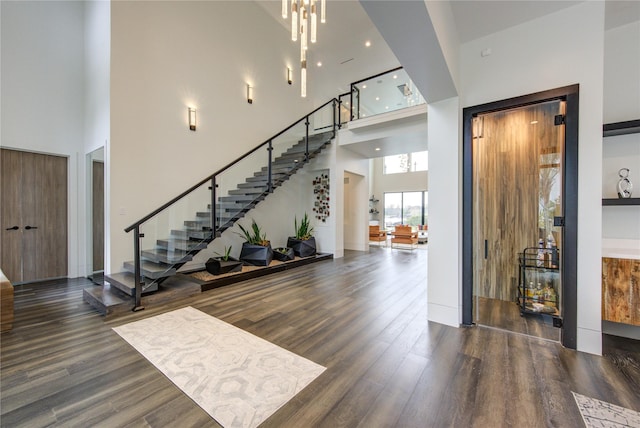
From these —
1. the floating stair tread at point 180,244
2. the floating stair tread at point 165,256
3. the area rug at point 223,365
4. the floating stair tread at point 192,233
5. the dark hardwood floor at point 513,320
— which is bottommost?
the area rug at point 223,365

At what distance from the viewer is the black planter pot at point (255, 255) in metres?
5.49

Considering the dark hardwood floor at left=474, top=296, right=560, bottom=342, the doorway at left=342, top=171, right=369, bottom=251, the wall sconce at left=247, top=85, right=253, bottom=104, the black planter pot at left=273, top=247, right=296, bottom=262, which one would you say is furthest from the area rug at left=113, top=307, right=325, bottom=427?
the doorway at left=342, top=171, right=369, bottom=251

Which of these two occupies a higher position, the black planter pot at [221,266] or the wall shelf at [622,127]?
the wall shelf at [622,127]

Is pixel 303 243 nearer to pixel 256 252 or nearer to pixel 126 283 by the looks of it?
pixel 256 252

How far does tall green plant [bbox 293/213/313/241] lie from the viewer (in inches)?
271

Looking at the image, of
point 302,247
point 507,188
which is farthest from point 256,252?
point 507,188

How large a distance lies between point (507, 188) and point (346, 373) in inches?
128

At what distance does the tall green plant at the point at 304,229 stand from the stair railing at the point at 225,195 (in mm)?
1536

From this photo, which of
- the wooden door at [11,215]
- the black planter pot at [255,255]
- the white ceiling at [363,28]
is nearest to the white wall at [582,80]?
the white ceiling at [363,28]

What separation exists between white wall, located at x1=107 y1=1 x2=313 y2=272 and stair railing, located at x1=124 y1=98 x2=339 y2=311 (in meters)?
0.61

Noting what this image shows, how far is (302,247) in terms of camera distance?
21.2 ft

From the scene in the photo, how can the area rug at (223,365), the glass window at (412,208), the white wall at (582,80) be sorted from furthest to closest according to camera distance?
1. the glass window at (412,208)
2. the white wall at (582,80)
3. the area rug at (223,365)

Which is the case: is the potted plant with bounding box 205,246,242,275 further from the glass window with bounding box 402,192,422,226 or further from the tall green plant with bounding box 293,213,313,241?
the glass window with bounding box 402,192,422,226

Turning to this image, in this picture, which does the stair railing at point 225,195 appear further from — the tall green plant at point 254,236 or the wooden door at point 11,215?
the wooden door at point 11,215
